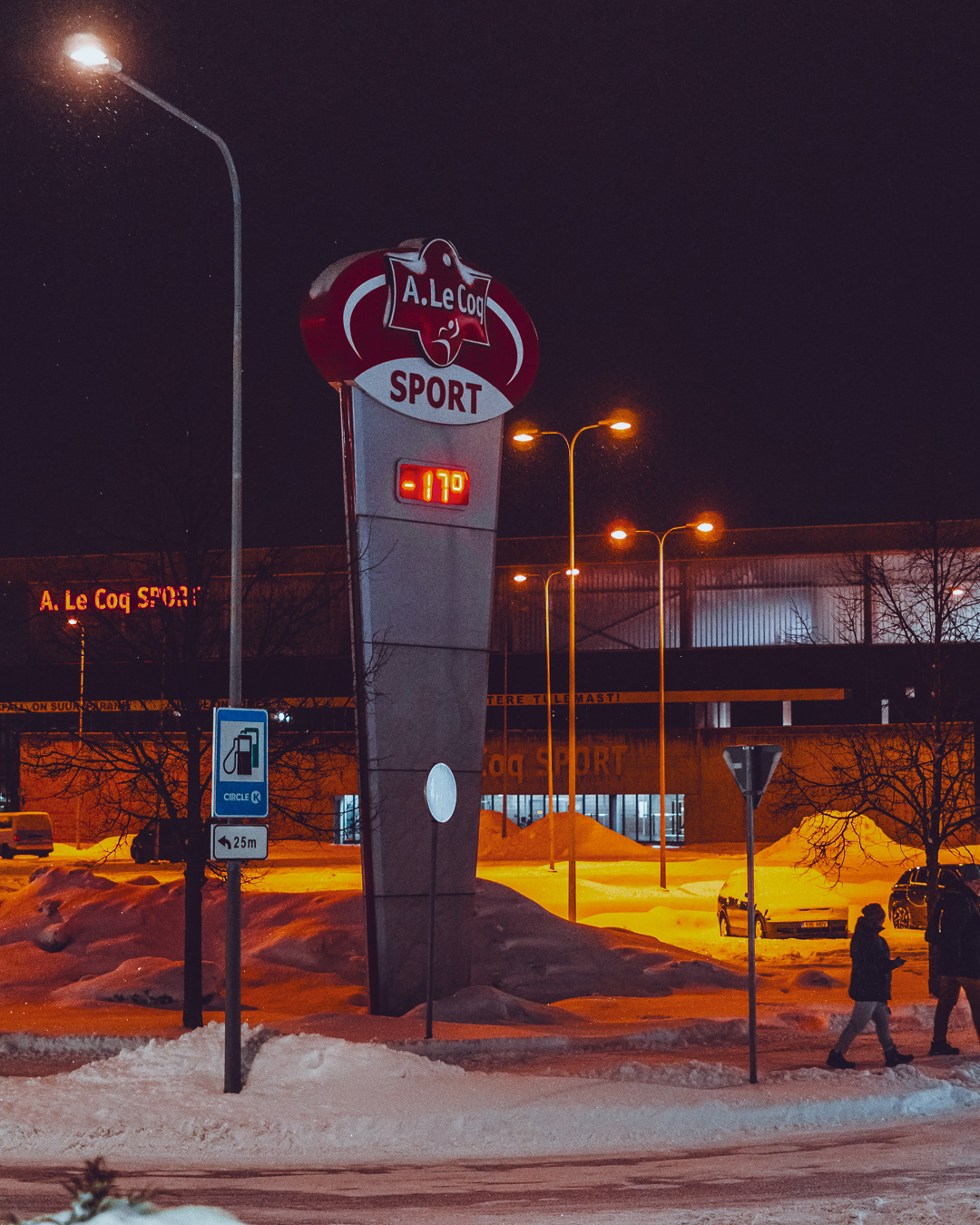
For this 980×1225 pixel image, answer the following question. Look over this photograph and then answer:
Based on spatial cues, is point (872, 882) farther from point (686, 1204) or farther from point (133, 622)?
point (686, 1204)

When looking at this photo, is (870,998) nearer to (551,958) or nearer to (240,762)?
(240,762)

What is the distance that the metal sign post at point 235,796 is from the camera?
10195mm

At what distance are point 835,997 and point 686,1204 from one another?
10105 mm

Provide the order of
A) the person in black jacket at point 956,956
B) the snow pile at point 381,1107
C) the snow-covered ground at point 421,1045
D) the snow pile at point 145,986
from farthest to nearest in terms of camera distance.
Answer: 1. the snow pile at point 145,986
2. the person in black jacket at point 956,956
3. the snow-covered ground at point 421,1045
4. the snow pile at point 381,1107

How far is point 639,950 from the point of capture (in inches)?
Result: 755

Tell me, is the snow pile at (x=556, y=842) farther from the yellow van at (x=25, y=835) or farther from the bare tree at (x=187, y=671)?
the bare tree at (x=187, y=671)

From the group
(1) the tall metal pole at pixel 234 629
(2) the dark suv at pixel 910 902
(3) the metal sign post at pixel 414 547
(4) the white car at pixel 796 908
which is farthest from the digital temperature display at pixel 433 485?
(2) the dark suv at pixel 910 902

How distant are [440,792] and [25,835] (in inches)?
1652

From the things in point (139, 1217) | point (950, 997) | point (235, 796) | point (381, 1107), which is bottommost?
point (381, 1107)

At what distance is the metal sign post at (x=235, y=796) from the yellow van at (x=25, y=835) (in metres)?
44.5

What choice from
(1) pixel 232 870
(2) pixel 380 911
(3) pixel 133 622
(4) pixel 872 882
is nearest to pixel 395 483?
(3) pixel 133 622

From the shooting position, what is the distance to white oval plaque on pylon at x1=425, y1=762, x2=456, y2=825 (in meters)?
14.1

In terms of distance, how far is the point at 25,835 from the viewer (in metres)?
52.2

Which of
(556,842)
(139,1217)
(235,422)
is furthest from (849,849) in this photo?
(139,1217)
